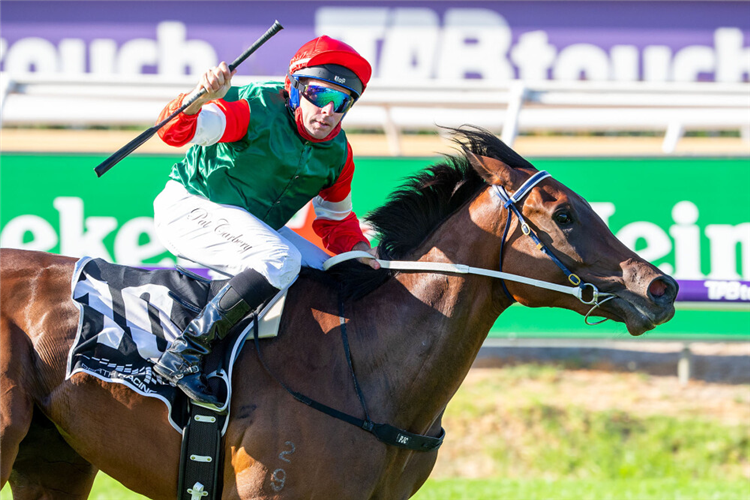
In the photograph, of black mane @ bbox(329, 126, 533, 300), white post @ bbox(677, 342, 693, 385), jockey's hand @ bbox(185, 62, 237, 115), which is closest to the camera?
jockey's hand @ bbox(185, 62, 237, 115)

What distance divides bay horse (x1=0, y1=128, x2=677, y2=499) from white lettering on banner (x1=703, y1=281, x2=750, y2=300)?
180 centimetres

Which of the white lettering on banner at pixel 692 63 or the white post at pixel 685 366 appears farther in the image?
the white lettering on banner at pixel 692 63

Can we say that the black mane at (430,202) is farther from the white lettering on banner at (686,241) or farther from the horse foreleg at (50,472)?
the white lettering on banner at (686,241)

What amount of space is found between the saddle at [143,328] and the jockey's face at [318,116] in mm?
661

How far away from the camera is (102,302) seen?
3.23m

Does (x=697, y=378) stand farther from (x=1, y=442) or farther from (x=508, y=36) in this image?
(x=1, y=442)

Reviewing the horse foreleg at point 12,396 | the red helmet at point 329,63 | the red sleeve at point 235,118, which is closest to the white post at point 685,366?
the red helmet at point 329,63

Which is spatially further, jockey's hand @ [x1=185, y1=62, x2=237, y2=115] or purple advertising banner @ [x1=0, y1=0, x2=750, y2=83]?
purple advertising banner @ [x1=0, y1=0, x2=750, y2=83]

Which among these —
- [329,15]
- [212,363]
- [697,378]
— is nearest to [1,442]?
[212,363]

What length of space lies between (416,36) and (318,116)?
5203 mm

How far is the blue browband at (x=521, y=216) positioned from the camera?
315 cm

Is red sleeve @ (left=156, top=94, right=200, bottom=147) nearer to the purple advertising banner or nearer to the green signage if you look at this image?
the green signage

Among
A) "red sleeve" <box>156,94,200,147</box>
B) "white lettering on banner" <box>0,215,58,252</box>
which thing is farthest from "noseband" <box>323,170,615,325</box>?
"white lettering on banner" <box>0,215,58,252</box>

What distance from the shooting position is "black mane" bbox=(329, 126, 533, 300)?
340cm
